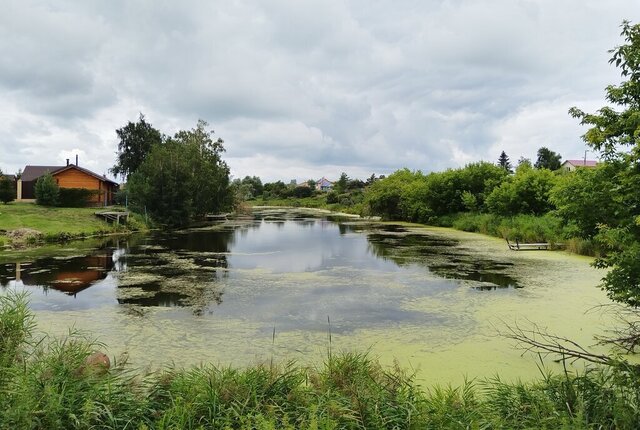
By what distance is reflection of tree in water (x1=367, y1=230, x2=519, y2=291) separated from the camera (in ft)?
36.5

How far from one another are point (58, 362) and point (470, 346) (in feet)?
16.4

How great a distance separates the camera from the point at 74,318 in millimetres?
7363

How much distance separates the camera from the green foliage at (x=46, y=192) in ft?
91.8

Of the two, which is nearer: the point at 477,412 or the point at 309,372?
the point at 477,412

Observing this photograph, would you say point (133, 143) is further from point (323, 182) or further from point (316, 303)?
point (323, 182)

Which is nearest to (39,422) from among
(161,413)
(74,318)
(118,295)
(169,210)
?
(161,413)

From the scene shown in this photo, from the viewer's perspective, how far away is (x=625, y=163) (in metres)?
4.34

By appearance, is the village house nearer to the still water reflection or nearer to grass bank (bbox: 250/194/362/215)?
the still water reflection

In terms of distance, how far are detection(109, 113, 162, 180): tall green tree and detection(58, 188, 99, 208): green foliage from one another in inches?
638

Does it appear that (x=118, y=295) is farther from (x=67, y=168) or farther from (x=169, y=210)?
(x=67, y=168)

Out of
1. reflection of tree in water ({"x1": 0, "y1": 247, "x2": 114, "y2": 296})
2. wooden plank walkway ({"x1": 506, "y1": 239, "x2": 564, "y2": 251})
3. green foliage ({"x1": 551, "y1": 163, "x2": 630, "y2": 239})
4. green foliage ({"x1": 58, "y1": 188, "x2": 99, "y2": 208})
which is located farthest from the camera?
green foliage ({"x1": 58, "y1": 188, "x2": 99, "y2": 208})

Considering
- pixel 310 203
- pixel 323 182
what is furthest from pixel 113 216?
pixel 323 182

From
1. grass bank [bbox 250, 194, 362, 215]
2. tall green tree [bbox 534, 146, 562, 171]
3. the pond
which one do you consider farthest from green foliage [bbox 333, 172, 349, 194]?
the pond

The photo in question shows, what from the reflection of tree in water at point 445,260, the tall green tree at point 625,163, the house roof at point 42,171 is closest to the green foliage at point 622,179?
the tall green tree at point 625,163
